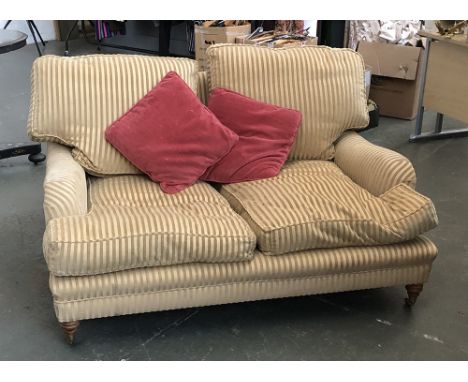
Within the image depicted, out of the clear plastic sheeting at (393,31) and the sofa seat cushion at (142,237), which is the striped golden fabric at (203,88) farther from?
the clear plastic sheeting at (393,31)

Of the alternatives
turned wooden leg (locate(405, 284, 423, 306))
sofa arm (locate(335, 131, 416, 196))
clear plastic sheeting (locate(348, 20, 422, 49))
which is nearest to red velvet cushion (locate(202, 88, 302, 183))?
sofa arm (locate(335, 131, 416, 196))

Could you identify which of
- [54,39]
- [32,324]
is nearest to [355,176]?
[32,324]

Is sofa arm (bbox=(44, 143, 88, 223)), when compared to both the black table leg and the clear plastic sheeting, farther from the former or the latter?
the black table leg

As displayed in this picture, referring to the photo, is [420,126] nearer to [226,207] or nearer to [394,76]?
[394,76]

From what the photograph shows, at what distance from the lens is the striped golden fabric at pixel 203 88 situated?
251cm

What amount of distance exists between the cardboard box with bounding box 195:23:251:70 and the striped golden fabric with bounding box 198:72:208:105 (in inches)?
56.1

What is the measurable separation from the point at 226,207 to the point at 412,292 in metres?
0.73

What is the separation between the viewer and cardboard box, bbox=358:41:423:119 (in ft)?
12.5

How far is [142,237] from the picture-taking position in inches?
71.2

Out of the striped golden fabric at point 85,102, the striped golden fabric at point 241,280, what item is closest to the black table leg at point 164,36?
the striped golden fabric at point 85,102

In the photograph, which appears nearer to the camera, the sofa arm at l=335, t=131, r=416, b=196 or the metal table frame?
the sofa arm at l=335, t=131, r=416, b=196

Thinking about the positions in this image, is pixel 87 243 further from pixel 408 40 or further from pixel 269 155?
pixel 408 40

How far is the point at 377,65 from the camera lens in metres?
3.92
